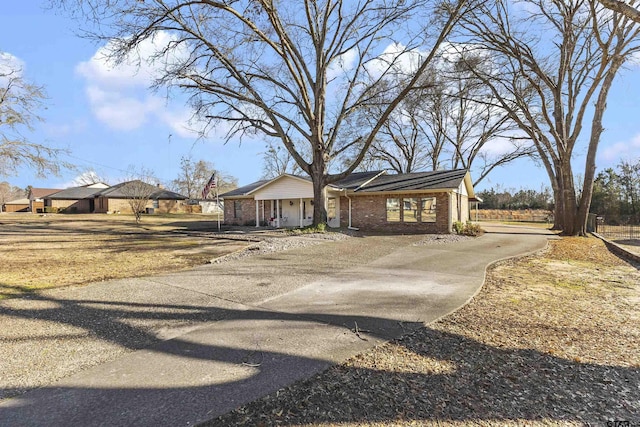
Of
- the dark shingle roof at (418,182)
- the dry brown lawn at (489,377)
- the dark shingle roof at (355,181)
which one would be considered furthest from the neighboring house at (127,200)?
the dry brown lawn at (489,377)

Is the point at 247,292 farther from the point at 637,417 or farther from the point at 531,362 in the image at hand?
the point at 637,417

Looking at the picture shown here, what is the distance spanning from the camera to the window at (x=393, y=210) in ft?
59.7

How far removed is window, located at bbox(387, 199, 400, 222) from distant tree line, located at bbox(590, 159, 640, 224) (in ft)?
78.9

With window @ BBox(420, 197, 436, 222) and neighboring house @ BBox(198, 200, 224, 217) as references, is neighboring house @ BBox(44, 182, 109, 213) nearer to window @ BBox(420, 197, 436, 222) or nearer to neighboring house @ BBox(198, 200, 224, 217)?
neighboring house @ BBox(198, 200, 224, 217)

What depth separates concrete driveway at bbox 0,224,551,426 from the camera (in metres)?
2.48

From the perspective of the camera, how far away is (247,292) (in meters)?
5.75

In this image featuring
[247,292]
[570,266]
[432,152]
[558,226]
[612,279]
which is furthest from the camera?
[432,152]

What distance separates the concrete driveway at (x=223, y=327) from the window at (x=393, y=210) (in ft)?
32.0

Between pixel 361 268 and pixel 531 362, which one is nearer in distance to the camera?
pixel 531 362

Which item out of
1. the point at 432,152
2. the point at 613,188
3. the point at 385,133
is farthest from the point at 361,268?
the point at 613,188

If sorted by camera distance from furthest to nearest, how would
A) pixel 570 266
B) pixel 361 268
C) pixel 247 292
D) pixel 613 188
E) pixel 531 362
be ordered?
pixel 613 188
pixel 570 266
pixel 361 268
pixel 247 292
pixel 531 362

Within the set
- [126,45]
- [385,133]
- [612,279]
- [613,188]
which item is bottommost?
[612,279]

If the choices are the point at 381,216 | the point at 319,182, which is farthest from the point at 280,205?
the point at 381,216

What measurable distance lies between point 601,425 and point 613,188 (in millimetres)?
37814
